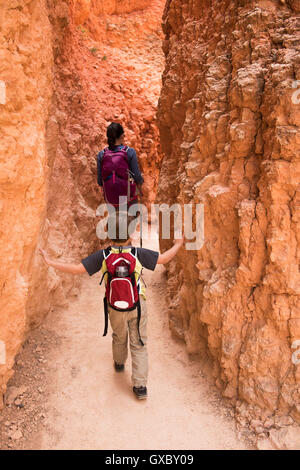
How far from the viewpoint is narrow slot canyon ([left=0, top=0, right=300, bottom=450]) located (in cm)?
283

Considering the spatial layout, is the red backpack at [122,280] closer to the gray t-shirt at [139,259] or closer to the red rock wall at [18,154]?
the gray t-shirt at [139,259]

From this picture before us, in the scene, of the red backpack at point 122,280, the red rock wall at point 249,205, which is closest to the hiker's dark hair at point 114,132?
the red rock wall at point 249,205

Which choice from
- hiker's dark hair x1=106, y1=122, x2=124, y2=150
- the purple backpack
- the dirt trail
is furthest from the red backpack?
hiker's dark hair x1=106, y1=122, x2=124, y2=150

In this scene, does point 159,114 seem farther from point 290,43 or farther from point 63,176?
point 290,43

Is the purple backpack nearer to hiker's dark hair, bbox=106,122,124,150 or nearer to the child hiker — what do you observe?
hiker's dark hair, bbox=106,122,124,150

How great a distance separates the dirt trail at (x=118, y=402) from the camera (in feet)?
9.96

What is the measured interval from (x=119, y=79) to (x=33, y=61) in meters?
6.26

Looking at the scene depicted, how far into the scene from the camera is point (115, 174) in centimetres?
423

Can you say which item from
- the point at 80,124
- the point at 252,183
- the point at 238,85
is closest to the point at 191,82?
the point at 238,85

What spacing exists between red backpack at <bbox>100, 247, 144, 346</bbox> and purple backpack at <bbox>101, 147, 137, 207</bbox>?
1378mm

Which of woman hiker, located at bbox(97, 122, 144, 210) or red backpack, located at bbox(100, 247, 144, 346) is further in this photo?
woman hiker, located at bbox(97, 122, 144, 210)

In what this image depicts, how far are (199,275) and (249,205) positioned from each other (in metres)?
0.94

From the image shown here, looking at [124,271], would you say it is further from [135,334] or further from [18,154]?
[18,154]
